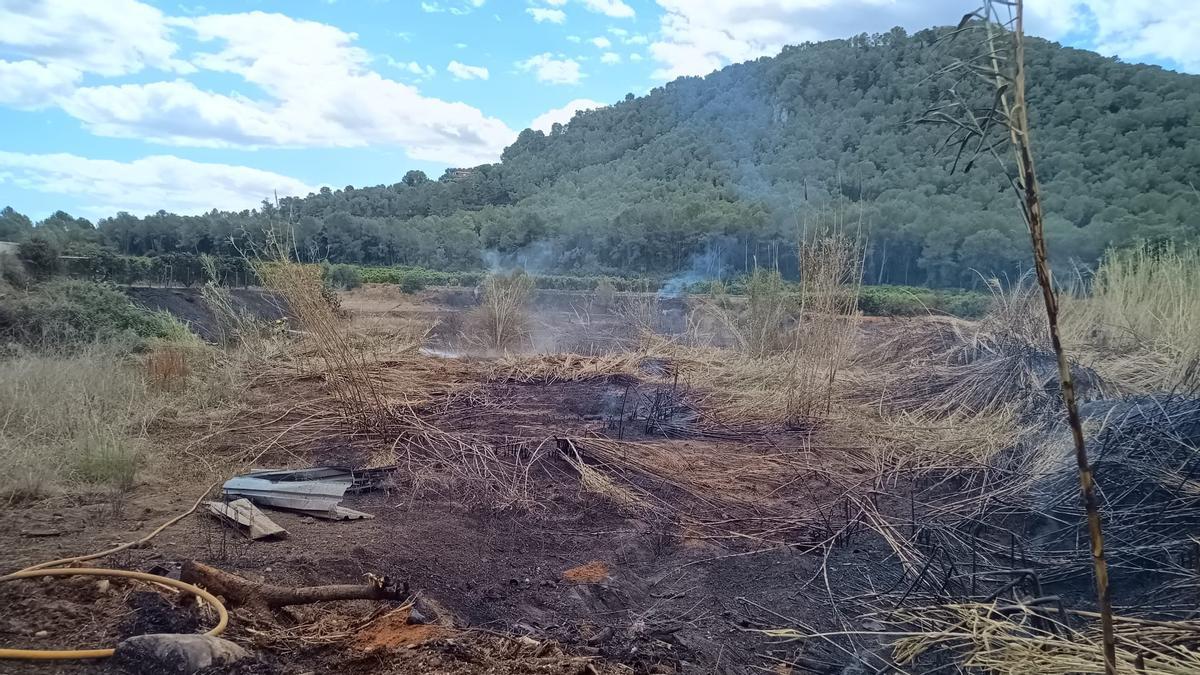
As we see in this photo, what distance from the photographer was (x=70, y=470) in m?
5.23

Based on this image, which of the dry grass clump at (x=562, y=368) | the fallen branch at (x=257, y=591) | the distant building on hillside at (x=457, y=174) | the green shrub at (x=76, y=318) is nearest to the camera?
the fallen branch at (x=257, y=591)

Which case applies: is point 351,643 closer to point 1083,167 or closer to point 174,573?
point 174,573

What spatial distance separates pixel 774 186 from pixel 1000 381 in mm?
18489

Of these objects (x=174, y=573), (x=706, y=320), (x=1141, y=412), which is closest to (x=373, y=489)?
(x=174, y=573)

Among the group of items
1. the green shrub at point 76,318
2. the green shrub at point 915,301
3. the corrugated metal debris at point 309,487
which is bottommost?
the corrugated metal debris at point 309,487

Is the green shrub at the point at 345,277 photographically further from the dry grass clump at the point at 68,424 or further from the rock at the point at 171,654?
the rock at the point at 171,654

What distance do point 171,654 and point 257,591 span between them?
2.51 feet

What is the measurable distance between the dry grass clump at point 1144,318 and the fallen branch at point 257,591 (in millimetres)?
6058

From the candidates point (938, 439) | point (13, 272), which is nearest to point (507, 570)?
point (938, 439)

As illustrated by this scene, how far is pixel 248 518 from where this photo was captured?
15.0ft

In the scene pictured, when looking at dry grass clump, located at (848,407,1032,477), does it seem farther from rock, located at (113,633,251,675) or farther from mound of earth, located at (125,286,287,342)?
mound of earth, located at (125,286,287,342)

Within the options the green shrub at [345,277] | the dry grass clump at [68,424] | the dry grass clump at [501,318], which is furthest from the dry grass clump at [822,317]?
the green shrub at [345,277]

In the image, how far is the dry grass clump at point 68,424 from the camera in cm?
499

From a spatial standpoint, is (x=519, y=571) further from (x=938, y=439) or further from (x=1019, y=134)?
(x=938, y=439)
